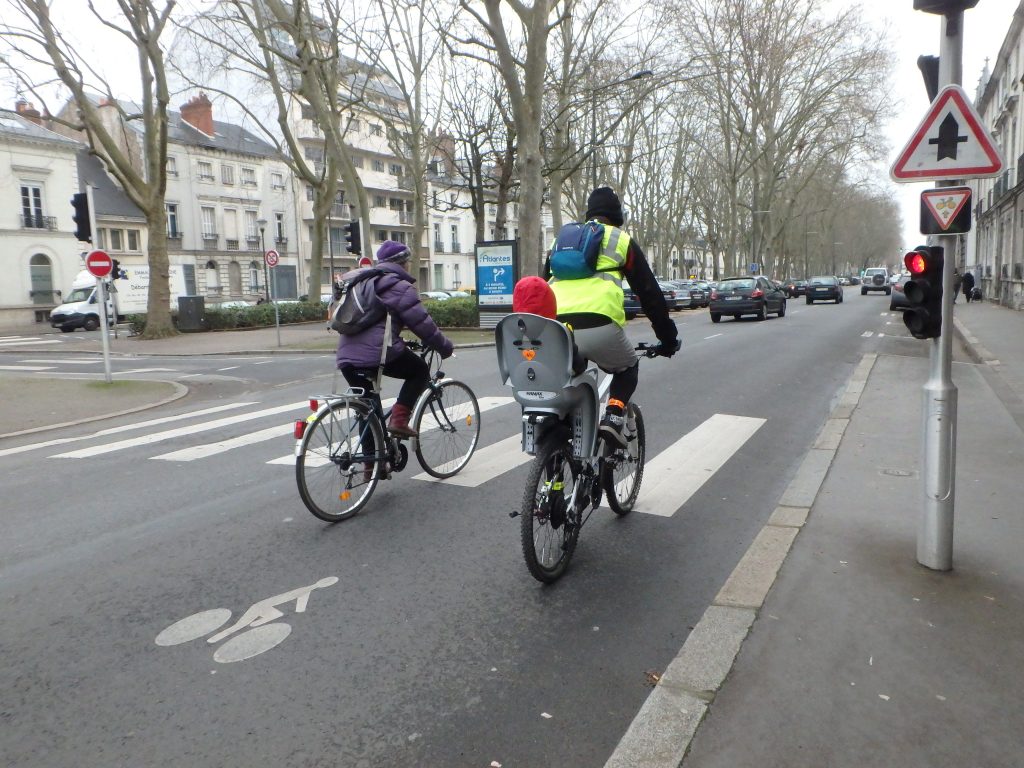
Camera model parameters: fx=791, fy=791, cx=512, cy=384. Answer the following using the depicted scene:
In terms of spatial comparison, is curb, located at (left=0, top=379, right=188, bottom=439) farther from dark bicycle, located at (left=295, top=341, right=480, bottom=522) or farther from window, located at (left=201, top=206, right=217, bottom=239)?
window, located at (left=201, top=206, right=217, bottom=239)

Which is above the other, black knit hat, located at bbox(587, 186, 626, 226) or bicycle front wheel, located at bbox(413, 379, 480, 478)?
black knit hat, located at bbox(587, 186, 626, 226)

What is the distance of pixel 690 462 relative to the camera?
20.9ft

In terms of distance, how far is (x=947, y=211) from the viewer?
363 centimetres

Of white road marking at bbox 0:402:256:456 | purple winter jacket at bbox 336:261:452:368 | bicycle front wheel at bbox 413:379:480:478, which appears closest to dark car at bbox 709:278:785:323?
white road marking at bbox 0:402:256:456

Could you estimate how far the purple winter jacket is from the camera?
16.5 feet

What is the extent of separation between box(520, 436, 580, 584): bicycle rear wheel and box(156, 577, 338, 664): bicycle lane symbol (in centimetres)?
109

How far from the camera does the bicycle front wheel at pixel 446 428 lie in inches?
227

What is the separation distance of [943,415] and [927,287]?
0.60m

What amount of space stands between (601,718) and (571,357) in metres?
1.62

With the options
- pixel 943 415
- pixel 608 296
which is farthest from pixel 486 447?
pixel 943 415

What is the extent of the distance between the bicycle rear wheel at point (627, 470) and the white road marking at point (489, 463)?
1.20 meters

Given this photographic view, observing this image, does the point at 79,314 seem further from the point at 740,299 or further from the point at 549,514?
the point at 549,514

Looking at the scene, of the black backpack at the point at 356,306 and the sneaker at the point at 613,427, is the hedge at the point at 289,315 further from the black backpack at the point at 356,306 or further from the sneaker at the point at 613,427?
the sneaker at the point at 613,427

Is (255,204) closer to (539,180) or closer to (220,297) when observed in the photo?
(220,297)
